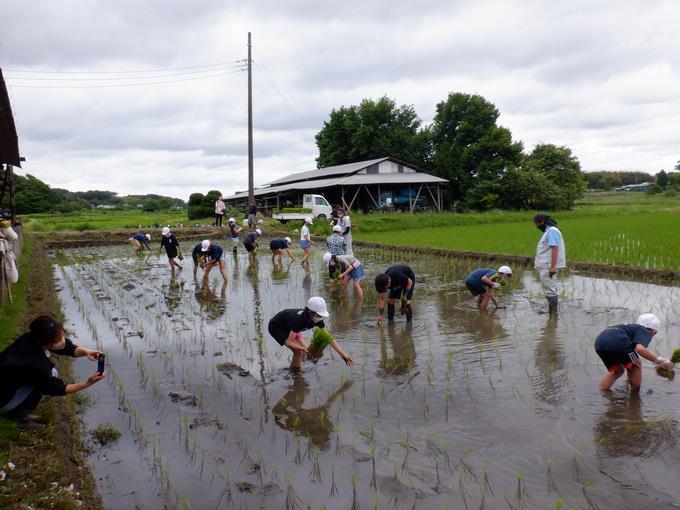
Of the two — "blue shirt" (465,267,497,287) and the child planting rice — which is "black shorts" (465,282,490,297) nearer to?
"blue shirt" (465,267,497,287)

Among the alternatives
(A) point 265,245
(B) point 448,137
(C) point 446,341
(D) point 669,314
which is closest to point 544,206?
(B) point 448,137

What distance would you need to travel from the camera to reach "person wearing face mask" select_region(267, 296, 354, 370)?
5242 millimetres

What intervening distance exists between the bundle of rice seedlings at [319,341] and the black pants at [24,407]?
2626 mm

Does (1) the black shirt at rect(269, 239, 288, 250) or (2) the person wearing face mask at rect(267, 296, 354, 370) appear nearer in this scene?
(2) the person wearing face mask at rect(267, 296, 354, 370)

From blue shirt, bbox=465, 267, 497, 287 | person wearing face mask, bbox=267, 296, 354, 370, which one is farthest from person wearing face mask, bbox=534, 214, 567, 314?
person wearing face mask, bbox=267, 296, 354, 370

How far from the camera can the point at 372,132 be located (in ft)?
140

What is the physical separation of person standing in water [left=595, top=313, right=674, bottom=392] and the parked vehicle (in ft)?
73.9

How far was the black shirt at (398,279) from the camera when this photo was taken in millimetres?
7406

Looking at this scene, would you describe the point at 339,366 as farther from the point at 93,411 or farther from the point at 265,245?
the point at 265,245

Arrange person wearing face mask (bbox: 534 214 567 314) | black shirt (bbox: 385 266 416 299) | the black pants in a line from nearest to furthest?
the black pants → black shirt (bbox: 385 266 416 299) → person wearing face mask (bbox: 534 214 567 314)

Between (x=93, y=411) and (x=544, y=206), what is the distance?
113 feet

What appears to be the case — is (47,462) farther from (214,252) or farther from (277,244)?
(277,244)

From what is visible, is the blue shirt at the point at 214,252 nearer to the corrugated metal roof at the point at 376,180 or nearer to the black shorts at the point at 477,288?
the black shorts at the point at 477,288

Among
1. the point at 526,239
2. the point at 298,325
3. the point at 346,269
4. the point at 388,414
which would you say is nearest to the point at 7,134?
the point at 346,269
